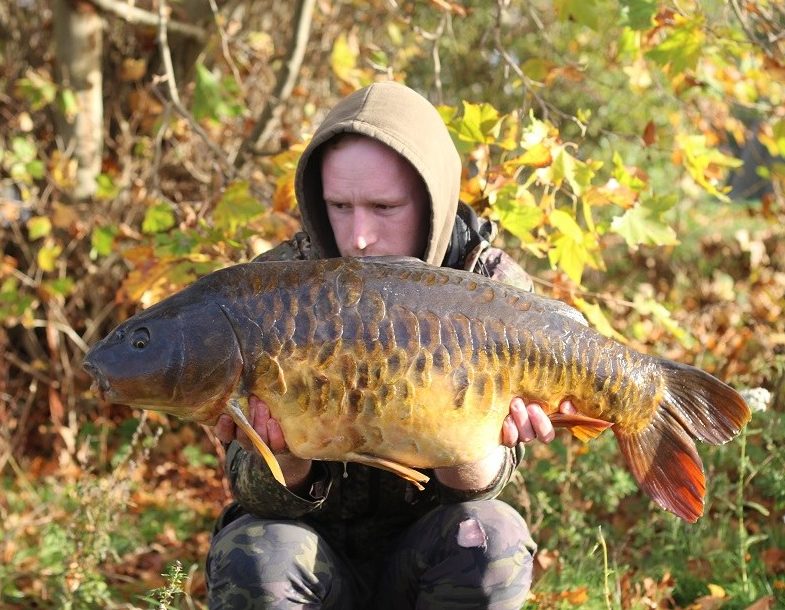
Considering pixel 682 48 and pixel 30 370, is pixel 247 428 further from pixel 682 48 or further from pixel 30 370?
pixel 30 370

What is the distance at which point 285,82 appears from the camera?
12.0 ft

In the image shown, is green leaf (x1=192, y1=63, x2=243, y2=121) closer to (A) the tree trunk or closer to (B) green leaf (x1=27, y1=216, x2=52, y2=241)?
(A) the tree trunk

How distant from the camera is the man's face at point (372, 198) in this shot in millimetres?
2014

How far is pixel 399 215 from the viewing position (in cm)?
204

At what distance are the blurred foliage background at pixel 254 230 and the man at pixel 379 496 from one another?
0.98 ft

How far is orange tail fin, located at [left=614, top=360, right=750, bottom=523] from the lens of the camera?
6.06ft

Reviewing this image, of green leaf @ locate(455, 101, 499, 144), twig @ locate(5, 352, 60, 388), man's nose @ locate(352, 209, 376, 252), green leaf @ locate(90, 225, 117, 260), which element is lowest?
twig @ locate(5, 352, 60, 388)

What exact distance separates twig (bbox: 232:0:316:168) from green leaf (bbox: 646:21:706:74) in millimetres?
1318

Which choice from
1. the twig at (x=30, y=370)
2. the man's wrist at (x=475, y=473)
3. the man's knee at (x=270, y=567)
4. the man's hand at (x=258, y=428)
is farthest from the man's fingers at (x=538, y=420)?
the twig at (x=30, y=370)

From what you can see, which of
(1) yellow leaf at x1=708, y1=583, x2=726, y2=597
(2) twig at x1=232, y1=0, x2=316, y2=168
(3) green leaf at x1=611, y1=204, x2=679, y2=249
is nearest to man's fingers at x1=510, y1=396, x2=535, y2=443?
(3) green leaf at x1=611, y1=204, x2=679, y2=249

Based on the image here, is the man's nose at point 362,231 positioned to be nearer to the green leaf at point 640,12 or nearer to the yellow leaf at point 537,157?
the yellow leaf at point 537,157

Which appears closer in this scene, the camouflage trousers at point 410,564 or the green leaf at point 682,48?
the camouflage trousers at point 410,564

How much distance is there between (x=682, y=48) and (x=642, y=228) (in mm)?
538

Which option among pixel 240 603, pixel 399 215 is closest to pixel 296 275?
pixel 399 215
